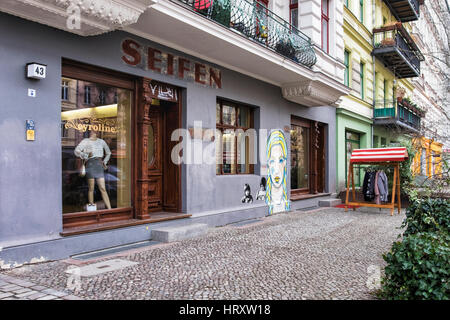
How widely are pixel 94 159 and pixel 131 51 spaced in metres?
2.03

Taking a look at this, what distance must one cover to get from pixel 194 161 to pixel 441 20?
5.13 meters

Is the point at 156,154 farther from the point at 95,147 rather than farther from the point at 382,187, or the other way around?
the point at 382,187

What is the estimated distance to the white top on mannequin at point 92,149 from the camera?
658cm

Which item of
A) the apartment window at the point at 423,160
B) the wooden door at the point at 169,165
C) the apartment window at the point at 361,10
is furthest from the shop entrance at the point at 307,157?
the apartment window at the point at 361,10

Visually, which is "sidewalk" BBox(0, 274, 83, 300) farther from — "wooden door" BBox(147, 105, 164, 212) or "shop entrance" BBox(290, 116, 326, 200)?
"shop entrance" BBox(290, 116, 326, 200)

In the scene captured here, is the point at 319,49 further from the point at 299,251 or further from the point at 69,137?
the point at 69,137

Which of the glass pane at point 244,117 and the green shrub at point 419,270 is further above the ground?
the glass pane at point 244,117

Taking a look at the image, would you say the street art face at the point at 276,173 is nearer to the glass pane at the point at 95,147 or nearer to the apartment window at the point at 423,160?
the apartment window at the point at 423,160

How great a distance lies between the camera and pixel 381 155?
1144cm

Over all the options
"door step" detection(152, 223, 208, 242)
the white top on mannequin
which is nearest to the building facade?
"door step" detection(152, 223, 208, 242)

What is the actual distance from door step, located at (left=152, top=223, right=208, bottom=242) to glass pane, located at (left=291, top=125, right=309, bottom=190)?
5975 mm

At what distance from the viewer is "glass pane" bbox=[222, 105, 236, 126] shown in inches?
390

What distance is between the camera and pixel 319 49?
12.3 metres

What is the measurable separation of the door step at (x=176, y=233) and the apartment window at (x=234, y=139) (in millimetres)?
2215
